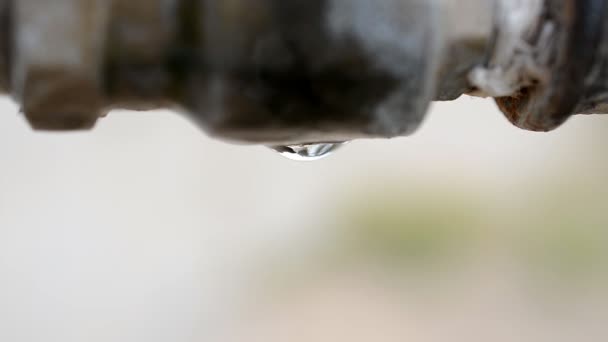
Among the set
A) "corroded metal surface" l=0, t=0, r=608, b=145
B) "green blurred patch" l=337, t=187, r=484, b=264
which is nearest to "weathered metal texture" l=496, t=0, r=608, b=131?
"corroded metal surface" l=0, t=0, r=608, b=145

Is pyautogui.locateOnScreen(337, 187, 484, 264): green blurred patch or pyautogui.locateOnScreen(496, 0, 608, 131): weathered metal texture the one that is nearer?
pyautogui.locateOnScreen(496, 0, 608, 131): weathered metal texture

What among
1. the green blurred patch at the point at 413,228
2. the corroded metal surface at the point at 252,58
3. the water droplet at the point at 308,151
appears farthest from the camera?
the green blurred patch at the point at 413,228

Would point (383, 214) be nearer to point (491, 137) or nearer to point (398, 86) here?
point (491, 137)

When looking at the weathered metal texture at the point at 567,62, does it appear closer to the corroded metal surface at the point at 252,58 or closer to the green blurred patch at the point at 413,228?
the corroded metal surface at the point at 252,58

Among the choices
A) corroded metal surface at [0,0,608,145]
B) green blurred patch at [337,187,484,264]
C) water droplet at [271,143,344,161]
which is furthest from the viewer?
green blurred patch at [337,187,484,264]

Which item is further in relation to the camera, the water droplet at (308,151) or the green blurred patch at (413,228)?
the green blurred patch at (413,228)

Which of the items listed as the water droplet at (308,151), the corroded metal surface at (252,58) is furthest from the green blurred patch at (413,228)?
the corroded metal surface at (252,58)

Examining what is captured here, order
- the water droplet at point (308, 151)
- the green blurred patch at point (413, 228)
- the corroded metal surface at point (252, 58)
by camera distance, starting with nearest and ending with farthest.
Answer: the corroded metal surface at point (252, 58) → the water droplet at point (308, 151) → the green blurred patch at point (413, 228)

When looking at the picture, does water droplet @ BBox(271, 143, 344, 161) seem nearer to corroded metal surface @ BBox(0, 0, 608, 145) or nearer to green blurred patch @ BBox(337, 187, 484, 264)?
corroded metal surface @ BBox(0, 0, 608, 145)

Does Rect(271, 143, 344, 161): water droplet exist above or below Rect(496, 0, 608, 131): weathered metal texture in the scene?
below
